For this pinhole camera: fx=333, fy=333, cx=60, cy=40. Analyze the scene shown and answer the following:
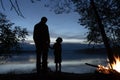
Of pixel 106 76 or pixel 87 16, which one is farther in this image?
pixel 87 16

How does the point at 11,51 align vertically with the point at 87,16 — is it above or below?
below

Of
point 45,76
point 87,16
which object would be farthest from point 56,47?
point 87,16

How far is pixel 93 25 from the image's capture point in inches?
1240

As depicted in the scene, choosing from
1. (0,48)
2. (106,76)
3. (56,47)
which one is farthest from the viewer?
(0,48)

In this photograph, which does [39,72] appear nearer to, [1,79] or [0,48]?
[1,79]

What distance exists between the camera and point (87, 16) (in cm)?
3098

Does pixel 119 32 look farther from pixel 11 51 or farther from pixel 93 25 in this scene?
pixel 11 51

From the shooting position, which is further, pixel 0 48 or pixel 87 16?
pixel 0 48

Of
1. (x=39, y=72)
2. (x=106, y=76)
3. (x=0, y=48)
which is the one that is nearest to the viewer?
(x=106, y=76)

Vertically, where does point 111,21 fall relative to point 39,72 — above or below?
above

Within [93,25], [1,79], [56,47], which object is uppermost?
[93,25]

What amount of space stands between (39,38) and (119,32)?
606 inches

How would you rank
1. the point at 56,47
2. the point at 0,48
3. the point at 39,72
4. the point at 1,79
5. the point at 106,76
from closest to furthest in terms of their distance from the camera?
the point at 106,76 < the point at 1,79 < the point at 39,72 < the point at 56,47 < the point at 0,48

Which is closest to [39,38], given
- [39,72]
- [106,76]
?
[39,72]
